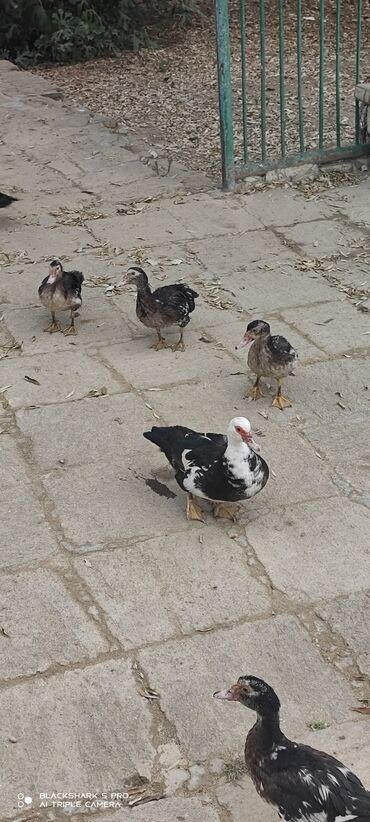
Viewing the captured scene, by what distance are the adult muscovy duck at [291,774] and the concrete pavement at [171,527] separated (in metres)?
0.23

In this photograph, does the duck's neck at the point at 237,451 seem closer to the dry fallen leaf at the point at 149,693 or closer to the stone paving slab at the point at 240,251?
the dry fallen leaf at the point at 149,693

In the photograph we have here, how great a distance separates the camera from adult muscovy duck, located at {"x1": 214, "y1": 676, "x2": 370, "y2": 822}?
3.35 meters

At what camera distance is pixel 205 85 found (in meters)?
12.1

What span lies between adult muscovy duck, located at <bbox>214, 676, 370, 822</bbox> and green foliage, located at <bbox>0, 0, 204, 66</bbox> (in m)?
11.3

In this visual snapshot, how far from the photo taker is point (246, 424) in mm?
4938

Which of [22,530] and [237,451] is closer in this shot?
[237,451]

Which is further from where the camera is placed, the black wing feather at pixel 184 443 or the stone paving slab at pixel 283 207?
the stone paving slab at pixel 283 207

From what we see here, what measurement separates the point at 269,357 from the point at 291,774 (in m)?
2.88

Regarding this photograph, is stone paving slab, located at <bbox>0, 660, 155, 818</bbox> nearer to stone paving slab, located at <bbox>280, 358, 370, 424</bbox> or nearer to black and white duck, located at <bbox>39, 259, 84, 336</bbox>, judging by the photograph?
stone paving slab, located at <bbox>280, 358, 370, 424</bbox>

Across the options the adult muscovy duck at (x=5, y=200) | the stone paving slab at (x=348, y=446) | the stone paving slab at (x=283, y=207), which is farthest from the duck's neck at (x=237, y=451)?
the adult muscovy duck at (x=5, y=200)

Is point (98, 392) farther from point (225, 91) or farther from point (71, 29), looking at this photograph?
point (71, 29)

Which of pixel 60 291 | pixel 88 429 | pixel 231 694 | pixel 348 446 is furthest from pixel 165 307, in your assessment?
pixel 231 694

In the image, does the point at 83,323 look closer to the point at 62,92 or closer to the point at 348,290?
the point at 348,290

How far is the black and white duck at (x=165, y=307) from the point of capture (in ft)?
21.9
